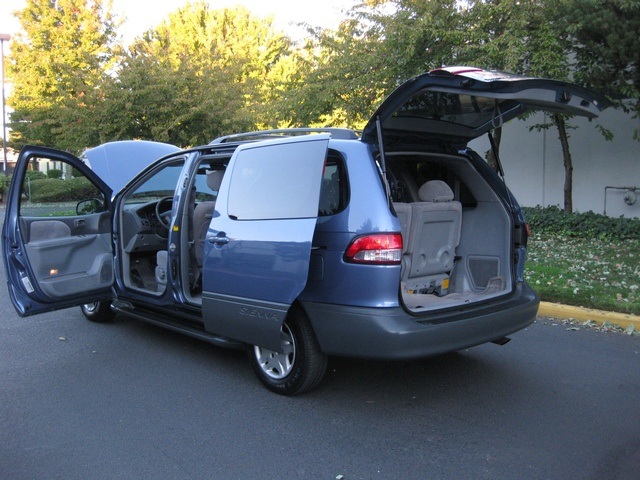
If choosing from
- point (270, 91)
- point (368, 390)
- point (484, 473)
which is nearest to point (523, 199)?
point (270, 91)

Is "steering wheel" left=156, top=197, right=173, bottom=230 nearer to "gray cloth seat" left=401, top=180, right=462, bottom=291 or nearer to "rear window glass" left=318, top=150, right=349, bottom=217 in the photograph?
"rear window glass" left=318, top=150, right=349, bottom=217

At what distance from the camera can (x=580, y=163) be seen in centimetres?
1365

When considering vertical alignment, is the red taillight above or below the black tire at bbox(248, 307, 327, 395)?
above

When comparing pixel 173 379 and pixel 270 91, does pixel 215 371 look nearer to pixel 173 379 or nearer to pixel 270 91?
pixel 173 379

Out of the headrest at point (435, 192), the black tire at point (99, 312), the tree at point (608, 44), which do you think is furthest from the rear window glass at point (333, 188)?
the tree at point (608, 44)

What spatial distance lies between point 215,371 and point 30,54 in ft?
82.2

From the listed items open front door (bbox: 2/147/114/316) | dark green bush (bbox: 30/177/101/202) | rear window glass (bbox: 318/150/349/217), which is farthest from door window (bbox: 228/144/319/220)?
dark green bush (bbox: 30/177/101/202)

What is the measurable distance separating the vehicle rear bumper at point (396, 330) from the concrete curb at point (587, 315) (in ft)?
8.68

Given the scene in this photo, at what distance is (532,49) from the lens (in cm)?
1054

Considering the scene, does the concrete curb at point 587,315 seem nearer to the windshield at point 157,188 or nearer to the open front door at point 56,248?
the windshield at point 157,188

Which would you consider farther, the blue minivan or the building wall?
the building wall

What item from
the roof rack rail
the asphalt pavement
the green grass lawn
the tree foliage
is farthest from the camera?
the tree foliage

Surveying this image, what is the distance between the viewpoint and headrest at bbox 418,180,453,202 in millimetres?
4750

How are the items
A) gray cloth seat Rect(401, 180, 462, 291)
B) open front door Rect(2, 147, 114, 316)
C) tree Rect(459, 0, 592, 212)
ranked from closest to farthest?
gray cloth seat Rect(401, 180, 462, 291), open front door Rect(2, 147, 114, 316), tree Rect(459, 0, 592, 212)
